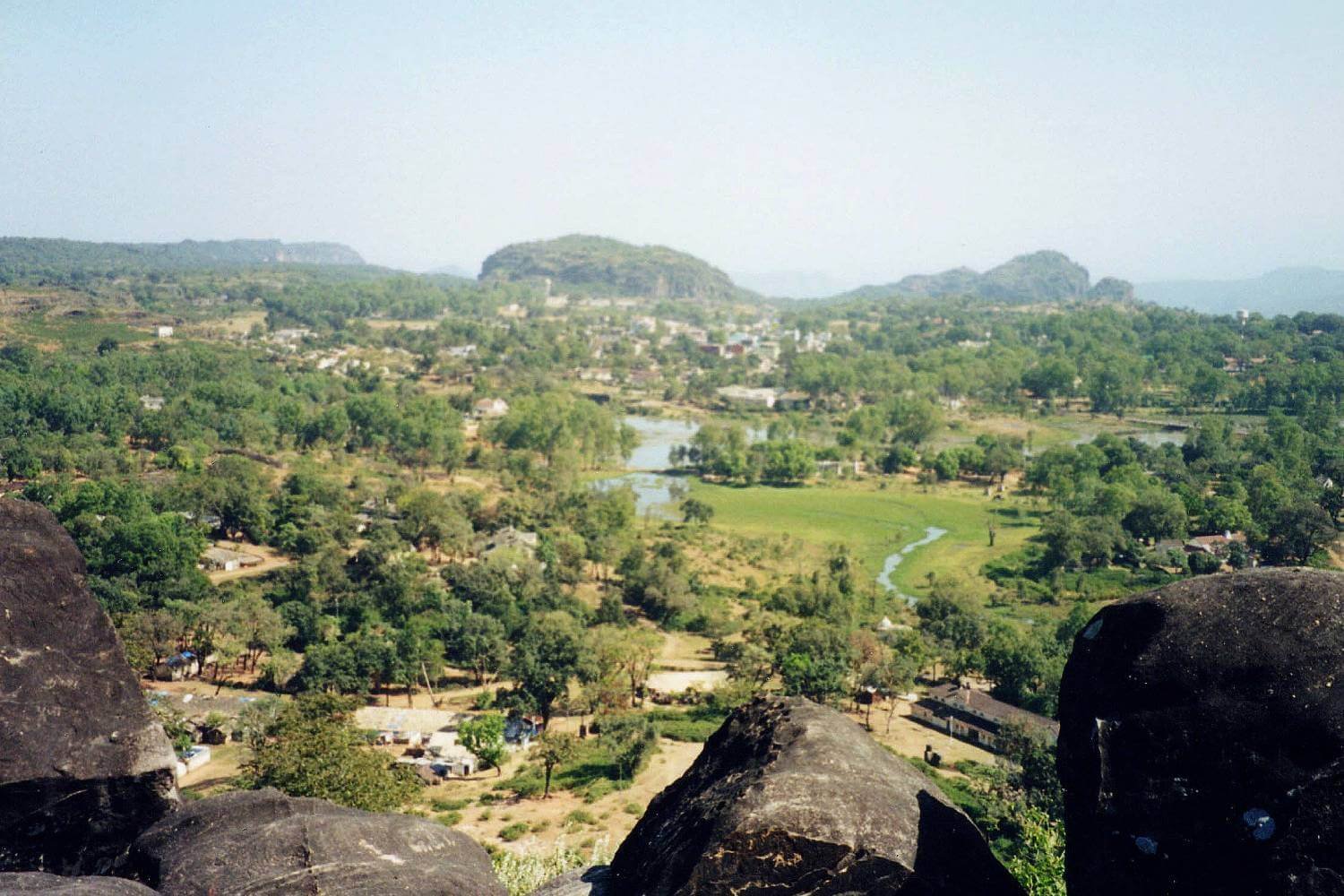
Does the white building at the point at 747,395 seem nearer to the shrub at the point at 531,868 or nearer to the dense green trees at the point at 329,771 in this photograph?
the dense green trees at the point at 329,771

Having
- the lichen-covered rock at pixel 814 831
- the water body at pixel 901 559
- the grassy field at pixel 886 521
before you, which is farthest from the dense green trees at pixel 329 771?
the grassy field at pixel 886 521

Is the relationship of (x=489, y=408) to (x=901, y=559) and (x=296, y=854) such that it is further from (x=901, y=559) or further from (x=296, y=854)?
(x=296, y=854)

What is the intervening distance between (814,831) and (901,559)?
1743 inches

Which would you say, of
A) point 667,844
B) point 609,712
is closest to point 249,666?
point 609,712

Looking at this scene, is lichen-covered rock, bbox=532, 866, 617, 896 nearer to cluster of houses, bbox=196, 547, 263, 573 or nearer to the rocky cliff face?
the rocky cliff face

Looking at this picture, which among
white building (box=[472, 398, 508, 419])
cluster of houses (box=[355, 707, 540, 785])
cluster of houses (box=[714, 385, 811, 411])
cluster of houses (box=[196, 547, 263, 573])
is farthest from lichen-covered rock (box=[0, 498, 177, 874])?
cluster of houses (box=[714, 385, 811, 411])

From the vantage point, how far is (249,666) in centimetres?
3341

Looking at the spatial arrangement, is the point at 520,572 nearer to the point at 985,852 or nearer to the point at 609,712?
the point at 609,712

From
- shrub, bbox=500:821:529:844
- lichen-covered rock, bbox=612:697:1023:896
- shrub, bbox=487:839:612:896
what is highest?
lichen-covered rock, bbox=612:697:1023:896

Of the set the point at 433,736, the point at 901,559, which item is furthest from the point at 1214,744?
the point at 901,559

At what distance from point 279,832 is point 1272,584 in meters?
8.95

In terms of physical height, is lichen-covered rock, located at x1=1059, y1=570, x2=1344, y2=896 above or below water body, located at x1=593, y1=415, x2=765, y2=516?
above

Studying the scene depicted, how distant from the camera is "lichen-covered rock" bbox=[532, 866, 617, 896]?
8.73 m

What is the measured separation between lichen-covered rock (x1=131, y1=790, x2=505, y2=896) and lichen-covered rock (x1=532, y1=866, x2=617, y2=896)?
1.84ft
